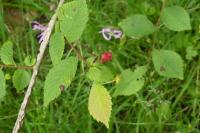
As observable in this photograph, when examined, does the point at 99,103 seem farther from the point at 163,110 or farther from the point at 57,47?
the point at 163,110

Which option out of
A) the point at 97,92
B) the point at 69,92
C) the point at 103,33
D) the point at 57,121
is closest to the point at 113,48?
the point at 103,33

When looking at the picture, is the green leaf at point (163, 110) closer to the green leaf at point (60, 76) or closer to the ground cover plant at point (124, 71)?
the ground cover plant at point (124, 71)

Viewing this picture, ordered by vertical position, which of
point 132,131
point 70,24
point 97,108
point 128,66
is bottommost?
point 132,131

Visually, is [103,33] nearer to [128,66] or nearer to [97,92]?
[128,66]

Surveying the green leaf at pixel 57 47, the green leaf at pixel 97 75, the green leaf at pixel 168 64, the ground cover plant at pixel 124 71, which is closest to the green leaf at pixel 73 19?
the green leaf at pixel 57 47

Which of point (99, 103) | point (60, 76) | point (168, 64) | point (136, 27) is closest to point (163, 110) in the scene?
point (168, 64)

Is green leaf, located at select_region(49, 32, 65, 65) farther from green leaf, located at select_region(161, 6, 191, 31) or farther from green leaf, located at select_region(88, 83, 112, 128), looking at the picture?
green leaf, located at select_region(161, 6, 191, 31)
